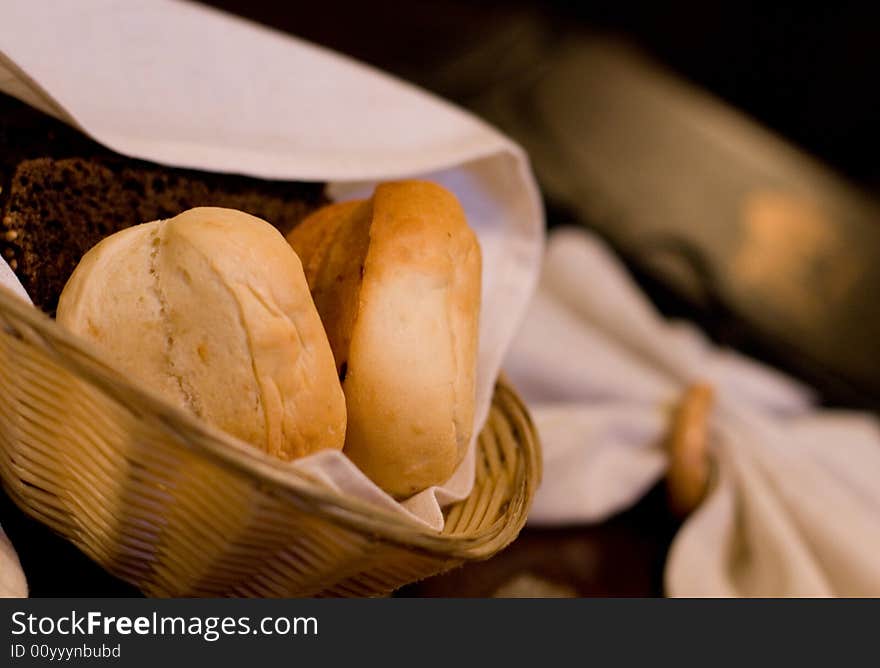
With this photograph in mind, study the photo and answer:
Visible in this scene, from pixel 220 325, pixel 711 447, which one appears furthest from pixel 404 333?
pixel 711 447

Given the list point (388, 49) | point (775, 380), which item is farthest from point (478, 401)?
point (388, 49)

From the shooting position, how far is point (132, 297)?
51 cm

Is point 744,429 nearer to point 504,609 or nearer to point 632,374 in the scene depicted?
point 632,374

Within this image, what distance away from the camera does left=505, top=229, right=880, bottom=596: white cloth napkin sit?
820 millimetres

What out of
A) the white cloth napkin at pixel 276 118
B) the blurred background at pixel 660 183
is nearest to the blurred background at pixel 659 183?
the blurred background at pixel 660 183

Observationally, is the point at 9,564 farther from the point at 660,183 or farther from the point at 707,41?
the point at 707,41

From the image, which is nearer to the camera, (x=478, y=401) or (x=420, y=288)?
(x=420, y=288)

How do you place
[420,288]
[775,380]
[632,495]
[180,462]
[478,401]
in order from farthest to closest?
[775,380], [632,495], [478,401], [420,288], [180,462]

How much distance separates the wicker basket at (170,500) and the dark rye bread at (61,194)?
0.12 m

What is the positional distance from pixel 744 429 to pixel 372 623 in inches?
21.7

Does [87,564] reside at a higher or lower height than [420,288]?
lower

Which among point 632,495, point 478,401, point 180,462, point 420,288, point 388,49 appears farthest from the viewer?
point 388,49

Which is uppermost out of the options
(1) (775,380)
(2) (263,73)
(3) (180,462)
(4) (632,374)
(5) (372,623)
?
(2) (263,73)

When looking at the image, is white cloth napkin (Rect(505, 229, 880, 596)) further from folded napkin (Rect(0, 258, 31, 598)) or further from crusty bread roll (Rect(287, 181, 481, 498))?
folded napkin (Rect(0, 258, 31, 598))
